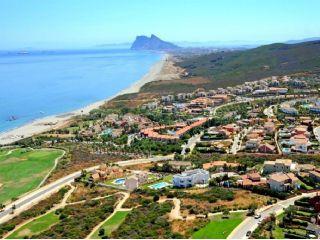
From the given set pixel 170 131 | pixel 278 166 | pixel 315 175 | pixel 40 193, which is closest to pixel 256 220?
pixel 315 175

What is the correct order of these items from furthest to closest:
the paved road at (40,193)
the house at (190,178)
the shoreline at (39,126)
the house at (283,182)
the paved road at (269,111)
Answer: the shoreline at (39,126) < the paved road at (269,111) < the house at (190,178) < the paved road at (40,193) < the house at (283,182)

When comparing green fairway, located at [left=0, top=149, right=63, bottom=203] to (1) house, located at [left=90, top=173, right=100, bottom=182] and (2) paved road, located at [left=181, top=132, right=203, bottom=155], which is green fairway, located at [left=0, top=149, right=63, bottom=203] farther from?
(2) paved road, located at [left=181, top=132, right=203, bottom=155]

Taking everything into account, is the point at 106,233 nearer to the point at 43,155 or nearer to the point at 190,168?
the point at 190,168

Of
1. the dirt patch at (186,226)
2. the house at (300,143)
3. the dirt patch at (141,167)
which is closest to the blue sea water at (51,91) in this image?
the dirt patch at (141,167)

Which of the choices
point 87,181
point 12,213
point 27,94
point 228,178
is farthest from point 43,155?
point 27,94

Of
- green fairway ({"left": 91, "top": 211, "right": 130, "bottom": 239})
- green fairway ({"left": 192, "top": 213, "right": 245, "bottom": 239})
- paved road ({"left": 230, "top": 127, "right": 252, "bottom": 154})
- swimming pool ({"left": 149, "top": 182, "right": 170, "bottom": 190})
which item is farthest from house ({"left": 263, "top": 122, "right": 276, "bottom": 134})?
green fairway ({"left": 192, "top": 213, "right": 245, "bottom": 239})

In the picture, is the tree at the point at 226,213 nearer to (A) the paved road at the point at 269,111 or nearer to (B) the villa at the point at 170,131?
(B) the villa at the point at 170,131
